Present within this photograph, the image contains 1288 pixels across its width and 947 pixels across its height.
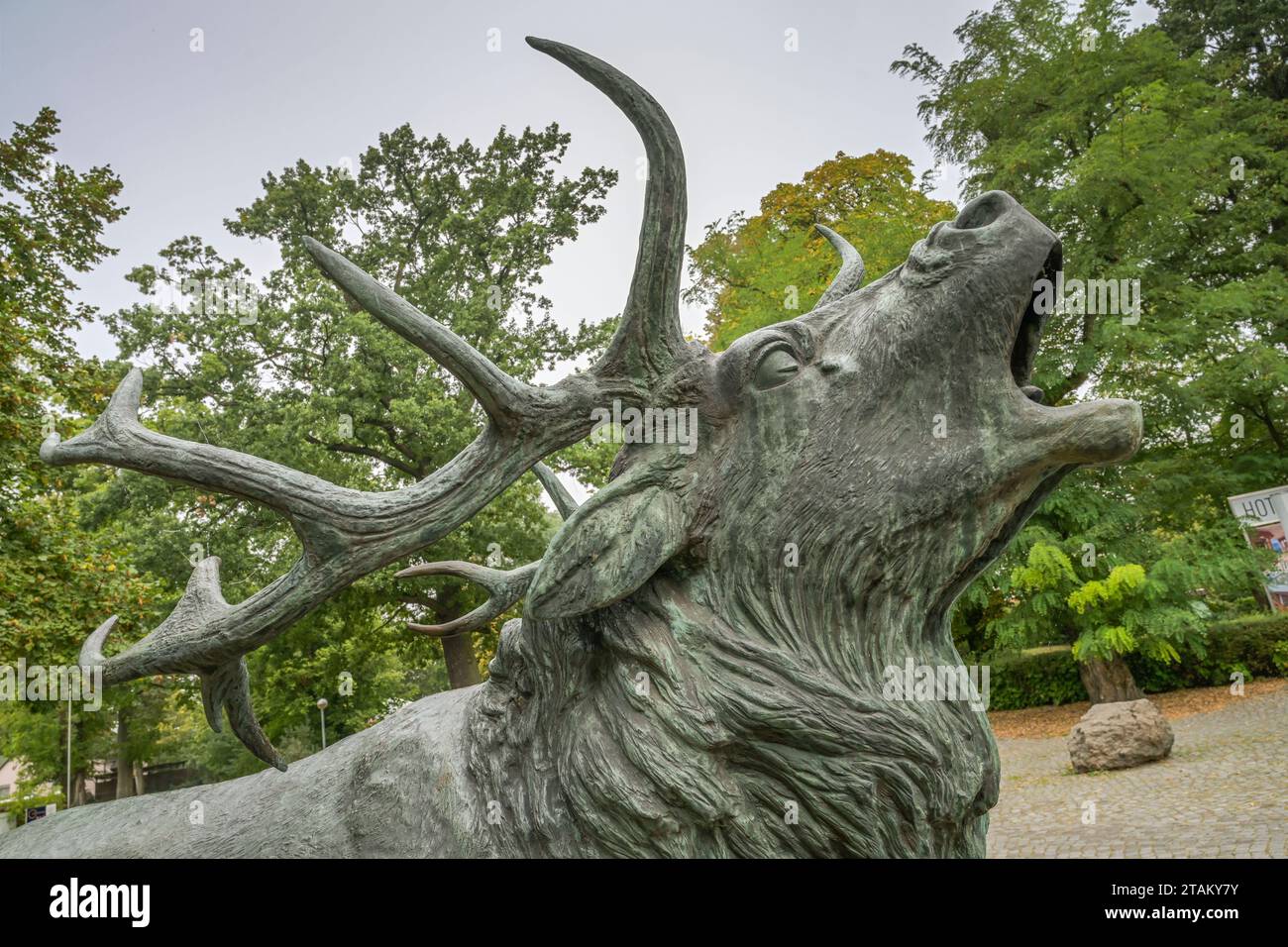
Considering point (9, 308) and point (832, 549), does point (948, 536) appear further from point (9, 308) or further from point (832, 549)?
point (9, 308)

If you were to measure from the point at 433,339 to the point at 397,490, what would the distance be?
0.44m

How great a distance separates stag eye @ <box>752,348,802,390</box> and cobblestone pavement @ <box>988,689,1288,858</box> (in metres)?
7.10

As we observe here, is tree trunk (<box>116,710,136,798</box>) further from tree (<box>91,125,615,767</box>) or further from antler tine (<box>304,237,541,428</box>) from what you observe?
antler tine (<box>304,237,541,428</box>)

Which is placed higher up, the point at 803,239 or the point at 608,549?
the point at 803,239

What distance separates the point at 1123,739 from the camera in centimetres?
1116

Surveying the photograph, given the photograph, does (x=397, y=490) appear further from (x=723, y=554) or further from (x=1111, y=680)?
(x=1111, y=680)

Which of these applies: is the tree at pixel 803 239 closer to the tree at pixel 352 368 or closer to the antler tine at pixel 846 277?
the tree at pixel 352 368

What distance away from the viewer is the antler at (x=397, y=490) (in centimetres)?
230

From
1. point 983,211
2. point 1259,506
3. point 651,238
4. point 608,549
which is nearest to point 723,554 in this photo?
point 608,549

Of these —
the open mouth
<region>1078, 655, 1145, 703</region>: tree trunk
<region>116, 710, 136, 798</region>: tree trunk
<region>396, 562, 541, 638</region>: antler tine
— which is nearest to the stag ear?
<region>396, 562, 541, 638</region>: antler tine

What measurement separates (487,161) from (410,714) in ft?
56.0

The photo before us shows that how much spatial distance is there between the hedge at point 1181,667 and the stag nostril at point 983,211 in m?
14.9

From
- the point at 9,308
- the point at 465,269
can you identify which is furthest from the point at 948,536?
the point at 465,269

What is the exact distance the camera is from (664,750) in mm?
2098
